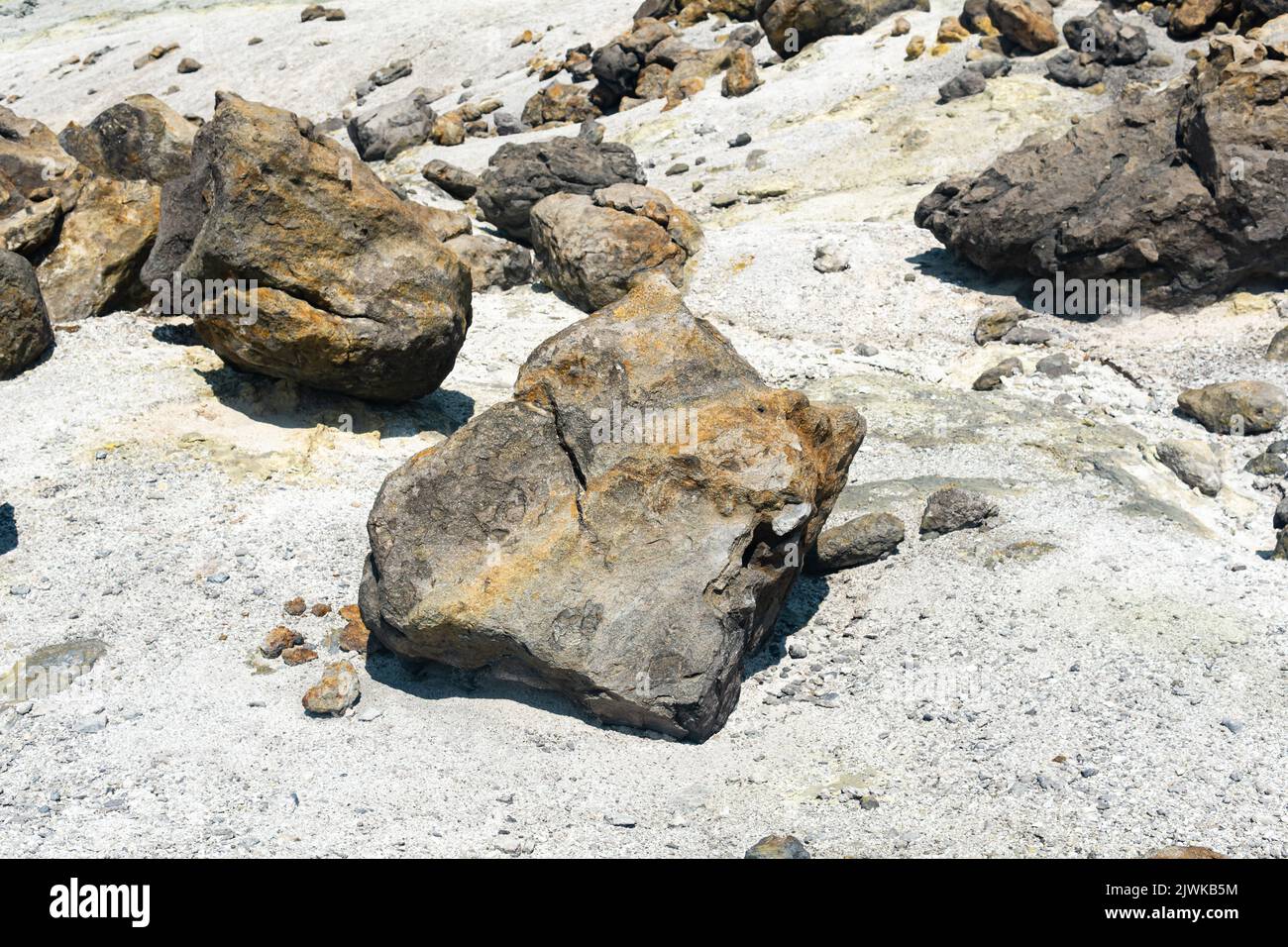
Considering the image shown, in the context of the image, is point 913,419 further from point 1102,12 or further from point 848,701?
point 1102,12

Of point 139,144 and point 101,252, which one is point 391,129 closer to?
point 139,144

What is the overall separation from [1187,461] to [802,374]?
15.3 feet

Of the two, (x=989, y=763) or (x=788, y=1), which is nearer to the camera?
(x=989, y=763)

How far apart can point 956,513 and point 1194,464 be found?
10.1 feet

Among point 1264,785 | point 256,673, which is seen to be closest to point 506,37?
point 256,673

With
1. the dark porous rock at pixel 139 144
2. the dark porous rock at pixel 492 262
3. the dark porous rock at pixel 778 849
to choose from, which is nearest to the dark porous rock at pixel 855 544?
the dark porous rock at pixel 778 849

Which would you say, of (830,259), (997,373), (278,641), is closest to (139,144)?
(830,259)

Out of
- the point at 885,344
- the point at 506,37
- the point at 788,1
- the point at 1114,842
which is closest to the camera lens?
the point at 1114,842

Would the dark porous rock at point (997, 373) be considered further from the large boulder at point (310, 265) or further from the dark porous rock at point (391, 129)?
the dark porous rock at point (391, 129)

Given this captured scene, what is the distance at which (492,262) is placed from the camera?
18.2 meters

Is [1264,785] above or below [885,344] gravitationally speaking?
above

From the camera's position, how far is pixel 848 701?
8.44 m

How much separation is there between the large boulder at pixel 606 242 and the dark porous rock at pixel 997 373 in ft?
16.8

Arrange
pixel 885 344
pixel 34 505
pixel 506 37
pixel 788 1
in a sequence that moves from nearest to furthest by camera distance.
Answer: pixel 34 505, pixel 885 344, pixel 788 1, pixel 506 37
